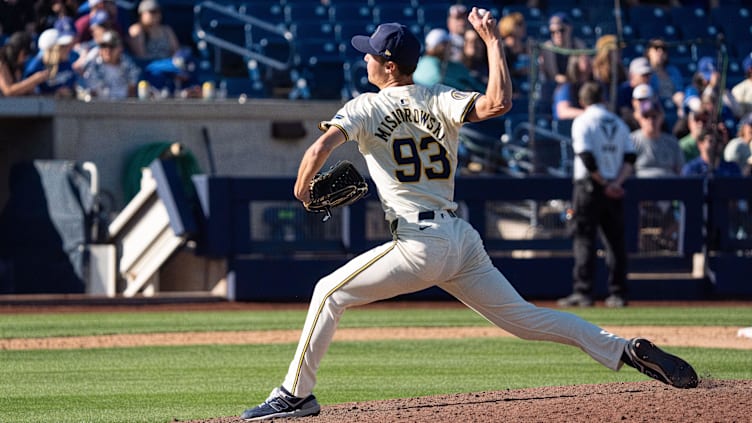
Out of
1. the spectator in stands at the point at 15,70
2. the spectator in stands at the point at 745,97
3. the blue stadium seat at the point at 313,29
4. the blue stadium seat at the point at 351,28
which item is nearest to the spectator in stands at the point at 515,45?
the blue stadium seat at the point at 351,28

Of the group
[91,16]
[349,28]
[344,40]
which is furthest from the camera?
[349,28]

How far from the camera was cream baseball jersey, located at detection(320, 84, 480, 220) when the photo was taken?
19.8ft

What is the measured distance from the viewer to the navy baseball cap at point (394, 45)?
607 centimetres

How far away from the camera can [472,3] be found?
20.5 meters

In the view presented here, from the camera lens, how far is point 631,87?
1661cm

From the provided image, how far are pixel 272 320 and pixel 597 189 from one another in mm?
3441

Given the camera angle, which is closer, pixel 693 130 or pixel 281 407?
pixel 281 407

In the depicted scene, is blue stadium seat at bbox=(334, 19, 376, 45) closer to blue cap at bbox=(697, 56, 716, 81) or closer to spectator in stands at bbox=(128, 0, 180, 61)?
spectator in stands at bbox=(128, 0, 180, 61)

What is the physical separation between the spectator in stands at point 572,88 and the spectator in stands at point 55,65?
565 centimetres

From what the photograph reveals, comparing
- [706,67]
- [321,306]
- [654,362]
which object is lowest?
[654,362]

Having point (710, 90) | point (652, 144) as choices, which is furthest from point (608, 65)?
point (652, 144)

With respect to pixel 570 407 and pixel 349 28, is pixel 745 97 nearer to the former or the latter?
pixel 349 28

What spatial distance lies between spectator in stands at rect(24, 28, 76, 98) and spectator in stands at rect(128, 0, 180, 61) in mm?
1541

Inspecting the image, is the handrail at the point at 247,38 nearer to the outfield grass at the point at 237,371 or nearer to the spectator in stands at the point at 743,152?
the spectator in stands at the point at 743,152
